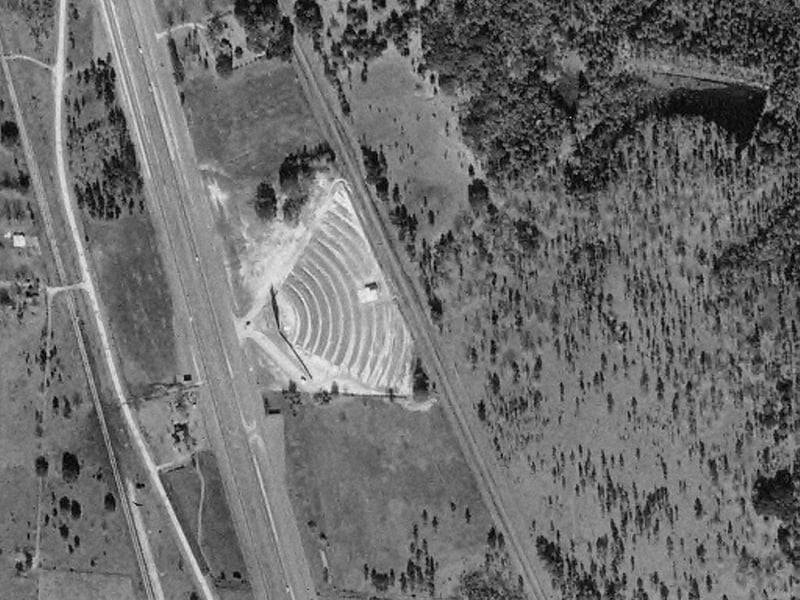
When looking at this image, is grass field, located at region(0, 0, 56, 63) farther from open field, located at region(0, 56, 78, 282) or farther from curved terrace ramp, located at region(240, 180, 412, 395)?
curved terrace ramp, located at region(240, 180, 412, 395)

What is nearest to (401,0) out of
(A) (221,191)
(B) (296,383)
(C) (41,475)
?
(A) (221,191)

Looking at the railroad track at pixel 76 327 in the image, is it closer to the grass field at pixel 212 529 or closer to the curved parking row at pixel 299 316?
the grass field at pixel 212 529

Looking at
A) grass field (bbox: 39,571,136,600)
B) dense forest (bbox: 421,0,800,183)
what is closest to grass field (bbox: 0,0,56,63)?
dense forest (bbox: 421,0,800,183)

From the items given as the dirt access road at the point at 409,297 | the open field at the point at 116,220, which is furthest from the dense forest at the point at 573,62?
the open field at the point at 116,220

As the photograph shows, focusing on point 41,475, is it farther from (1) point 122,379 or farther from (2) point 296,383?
(2) point 296,383

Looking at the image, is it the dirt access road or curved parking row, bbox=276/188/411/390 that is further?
curved parking row, bbox=276/188/411/390

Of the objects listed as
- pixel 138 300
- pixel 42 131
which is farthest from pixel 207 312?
pixel 42 131
